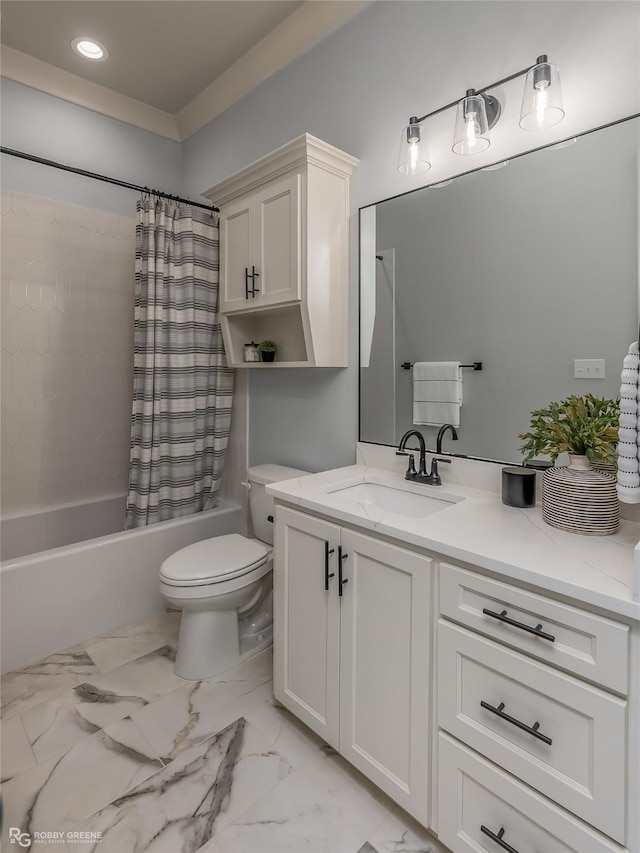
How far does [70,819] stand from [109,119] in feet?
10.9

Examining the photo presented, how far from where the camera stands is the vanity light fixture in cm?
137

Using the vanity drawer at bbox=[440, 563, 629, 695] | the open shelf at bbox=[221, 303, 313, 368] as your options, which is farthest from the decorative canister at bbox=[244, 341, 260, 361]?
the vanity drawer at bbox=[440, 563, 629, 695]

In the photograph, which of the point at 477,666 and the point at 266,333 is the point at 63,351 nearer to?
the point at 266,333

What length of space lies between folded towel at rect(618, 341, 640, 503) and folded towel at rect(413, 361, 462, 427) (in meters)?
0.69

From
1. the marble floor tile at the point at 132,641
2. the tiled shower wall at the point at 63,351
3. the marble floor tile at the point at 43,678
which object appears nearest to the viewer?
the marble floor tile at the point at 43,678

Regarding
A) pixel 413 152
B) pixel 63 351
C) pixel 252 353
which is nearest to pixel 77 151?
pixel 63 351

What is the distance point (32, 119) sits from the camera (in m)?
2.55

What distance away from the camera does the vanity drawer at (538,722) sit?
0.91m

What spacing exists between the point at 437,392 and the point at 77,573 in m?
1.78

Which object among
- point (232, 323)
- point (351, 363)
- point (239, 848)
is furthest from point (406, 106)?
Answer: point (239, 848)

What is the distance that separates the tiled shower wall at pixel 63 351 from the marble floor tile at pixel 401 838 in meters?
2.30

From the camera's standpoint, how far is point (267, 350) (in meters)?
2.38

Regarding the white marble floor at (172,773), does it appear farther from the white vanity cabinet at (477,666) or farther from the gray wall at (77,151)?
the gray wall at (77,151)

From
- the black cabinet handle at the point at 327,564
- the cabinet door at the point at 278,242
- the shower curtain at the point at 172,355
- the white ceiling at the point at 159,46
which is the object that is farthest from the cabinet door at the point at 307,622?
the white ceiling at the point at 159,46
